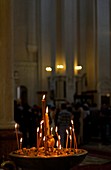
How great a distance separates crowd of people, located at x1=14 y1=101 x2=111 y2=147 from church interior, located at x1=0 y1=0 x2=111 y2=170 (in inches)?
238

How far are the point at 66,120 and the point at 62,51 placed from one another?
11910 mm

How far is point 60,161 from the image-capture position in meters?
5.25

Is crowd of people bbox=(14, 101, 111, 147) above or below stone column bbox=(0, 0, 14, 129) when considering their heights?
below

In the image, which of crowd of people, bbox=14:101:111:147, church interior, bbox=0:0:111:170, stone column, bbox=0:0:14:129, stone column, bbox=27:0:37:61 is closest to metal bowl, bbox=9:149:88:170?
stone column, bbox=0:0:14:129

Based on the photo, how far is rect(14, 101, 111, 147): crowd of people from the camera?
1262 centimetres

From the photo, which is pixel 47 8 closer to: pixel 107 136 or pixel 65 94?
pixel 65 94

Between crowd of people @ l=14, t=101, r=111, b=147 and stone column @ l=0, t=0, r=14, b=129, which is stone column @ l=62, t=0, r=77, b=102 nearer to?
crowd of people @ l=14, t=101, r=111, b=147

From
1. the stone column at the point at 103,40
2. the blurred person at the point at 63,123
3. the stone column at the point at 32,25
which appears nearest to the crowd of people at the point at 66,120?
the blurred person at the point at 63,123

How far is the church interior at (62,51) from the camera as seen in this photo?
23875mm

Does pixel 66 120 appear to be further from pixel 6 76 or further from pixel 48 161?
pixel 48 161

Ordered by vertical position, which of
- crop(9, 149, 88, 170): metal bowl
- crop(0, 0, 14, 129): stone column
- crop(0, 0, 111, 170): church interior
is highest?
crop(0, 0, 111, 170): church interior

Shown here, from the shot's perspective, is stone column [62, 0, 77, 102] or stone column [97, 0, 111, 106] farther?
stone column [97, 0, 111, 106]

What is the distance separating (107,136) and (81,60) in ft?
34.4

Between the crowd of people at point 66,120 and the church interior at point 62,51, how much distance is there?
6040 millimetres
